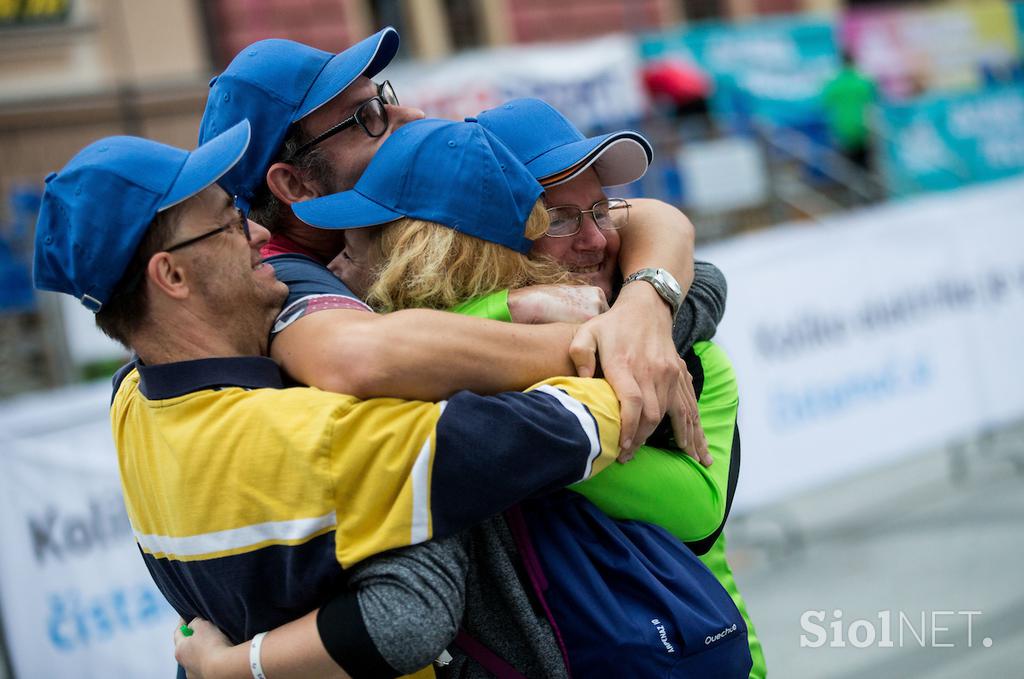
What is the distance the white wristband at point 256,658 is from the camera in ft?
5.65

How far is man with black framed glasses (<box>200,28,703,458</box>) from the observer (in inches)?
67.6

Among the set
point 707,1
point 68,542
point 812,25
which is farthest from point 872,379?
point 707,1

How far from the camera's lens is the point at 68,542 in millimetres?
4770

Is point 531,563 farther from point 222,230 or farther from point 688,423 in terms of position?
point 222,230

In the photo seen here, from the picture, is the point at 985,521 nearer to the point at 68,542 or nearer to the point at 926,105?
the point at 68,542

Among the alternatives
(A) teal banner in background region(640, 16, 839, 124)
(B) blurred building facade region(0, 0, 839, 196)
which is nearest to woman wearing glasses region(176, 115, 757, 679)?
(B) blurred building facade region(0, 0, 839, 196)

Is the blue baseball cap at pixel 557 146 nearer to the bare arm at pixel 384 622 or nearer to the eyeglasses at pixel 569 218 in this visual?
the eyeglasses at pixel 569 218

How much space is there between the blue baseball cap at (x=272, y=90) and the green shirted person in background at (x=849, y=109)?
39.5ft

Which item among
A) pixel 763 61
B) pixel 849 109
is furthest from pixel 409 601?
pixel 763 61

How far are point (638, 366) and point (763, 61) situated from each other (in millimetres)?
12598

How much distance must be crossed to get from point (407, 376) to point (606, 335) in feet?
1.23

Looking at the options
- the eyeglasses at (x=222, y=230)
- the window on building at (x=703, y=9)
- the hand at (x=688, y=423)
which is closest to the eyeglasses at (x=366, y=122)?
the eyeglasses at (x=222, y=230)

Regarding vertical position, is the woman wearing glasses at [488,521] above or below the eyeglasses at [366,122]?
below

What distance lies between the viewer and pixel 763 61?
13.7 m
